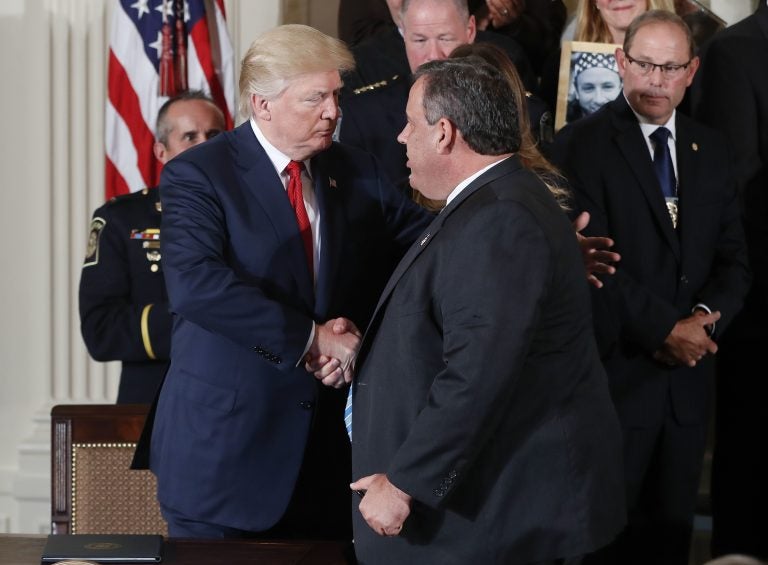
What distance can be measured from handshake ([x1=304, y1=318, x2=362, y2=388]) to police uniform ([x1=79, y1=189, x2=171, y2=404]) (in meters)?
1.14

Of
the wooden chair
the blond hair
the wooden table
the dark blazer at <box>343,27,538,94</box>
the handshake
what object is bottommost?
the wooden chair

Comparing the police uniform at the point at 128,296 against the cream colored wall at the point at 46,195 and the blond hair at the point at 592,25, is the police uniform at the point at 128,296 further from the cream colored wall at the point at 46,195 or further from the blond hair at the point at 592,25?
the blond hair at the point at 592,25

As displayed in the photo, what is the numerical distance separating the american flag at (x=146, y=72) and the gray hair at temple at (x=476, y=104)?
2.40 meters

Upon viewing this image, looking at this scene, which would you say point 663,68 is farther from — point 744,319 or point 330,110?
point 330,110

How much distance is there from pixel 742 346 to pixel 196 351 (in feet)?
7.65

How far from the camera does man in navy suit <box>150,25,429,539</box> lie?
2.92 m

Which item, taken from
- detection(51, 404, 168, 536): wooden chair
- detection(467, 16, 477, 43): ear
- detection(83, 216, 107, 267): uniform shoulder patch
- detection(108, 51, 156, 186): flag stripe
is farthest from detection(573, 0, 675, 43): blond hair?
detection(51, 404, 168, 536): wooden chair

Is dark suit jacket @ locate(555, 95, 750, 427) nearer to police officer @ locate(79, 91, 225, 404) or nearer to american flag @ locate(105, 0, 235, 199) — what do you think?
police officer @ locate(79, 91, 225, 404)

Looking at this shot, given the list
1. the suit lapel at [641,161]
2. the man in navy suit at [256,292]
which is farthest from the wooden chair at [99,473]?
the suit lapel at [641,161]

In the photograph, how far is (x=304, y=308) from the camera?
9.99ft

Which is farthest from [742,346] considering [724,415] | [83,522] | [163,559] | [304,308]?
[163,559]

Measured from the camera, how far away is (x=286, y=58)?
9.73 ft

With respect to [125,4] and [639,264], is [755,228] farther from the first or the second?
[125,4]

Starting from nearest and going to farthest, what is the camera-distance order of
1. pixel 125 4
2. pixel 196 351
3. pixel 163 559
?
pixel 163 559, pixel 196 351, pixel 125 4
